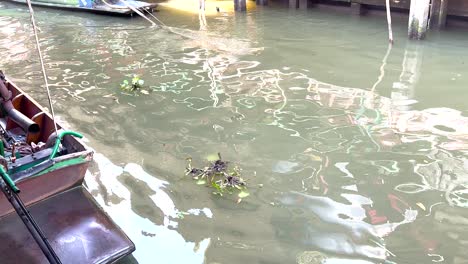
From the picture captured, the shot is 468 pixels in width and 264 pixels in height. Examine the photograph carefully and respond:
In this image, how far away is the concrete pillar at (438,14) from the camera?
11.0 m

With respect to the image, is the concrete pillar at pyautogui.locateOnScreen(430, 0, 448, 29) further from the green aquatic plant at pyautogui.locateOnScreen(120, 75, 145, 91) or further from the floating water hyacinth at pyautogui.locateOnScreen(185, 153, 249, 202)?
the floating water hyacinth at pyautogui.locateOnScreen(185, 153, 249, 202)

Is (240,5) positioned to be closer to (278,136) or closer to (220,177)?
(278,136)

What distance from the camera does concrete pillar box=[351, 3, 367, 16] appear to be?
12984mm

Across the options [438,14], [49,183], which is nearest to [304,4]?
[438,14]

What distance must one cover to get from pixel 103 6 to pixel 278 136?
10.3 metres

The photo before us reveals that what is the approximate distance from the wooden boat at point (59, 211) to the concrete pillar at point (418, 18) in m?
Result: 8.22

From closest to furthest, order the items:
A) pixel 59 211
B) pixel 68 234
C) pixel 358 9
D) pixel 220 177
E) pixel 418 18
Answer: pixel 68 234 → pixel 59 211 → pixel 220 177 → pixel 418 18 → pixel 358 9

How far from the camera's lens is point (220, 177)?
202 inches

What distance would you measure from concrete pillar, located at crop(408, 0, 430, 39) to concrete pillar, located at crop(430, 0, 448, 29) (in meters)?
1.10

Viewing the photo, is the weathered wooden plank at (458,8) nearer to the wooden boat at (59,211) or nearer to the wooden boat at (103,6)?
the wooden boat at (103,6)

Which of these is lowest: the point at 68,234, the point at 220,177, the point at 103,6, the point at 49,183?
the point at 220,177

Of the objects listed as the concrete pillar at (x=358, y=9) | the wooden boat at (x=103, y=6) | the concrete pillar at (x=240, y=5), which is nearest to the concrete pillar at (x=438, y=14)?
the concrete pillar at (x=358, y=9)

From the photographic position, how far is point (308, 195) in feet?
15.8

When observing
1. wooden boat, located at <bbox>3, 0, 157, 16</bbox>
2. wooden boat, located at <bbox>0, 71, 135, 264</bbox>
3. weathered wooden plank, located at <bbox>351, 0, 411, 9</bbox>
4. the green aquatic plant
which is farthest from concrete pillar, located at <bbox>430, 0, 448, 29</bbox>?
wooden boat, located at <bbox>0, 71, 135, 264</bbox>
